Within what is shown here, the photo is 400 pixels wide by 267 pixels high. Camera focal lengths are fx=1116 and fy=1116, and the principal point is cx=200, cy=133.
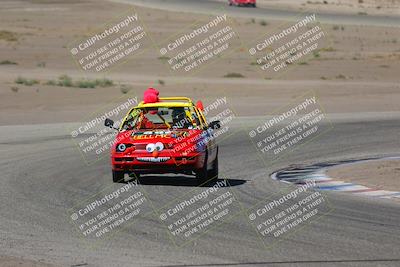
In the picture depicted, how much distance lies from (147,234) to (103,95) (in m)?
29.3

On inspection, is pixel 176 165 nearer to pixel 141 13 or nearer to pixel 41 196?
pixel 41 196

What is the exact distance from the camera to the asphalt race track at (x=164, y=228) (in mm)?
11438

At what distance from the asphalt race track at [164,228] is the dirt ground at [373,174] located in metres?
1.27

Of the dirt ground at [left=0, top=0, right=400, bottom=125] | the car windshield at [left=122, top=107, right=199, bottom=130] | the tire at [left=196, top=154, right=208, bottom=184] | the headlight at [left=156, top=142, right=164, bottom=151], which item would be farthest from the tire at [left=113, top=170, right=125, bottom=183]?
the dirt ground at [left=0, top=0, right=400, bottom=125]

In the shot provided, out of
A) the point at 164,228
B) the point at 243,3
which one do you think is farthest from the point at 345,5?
the point at 164,228

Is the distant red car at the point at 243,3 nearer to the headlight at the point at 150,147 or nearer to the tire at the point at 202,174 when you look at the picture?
the tire at the point at 202,174

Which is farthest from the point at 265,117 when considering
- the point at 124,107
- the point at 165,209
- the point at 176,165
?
the point at 165,209

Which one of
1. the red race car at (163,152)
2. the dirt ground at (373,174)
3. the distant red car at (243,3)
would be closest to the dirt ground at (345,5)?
the distant red car at (243,3)

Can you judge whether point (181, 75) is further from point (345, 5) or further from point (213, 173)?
point (345, 5)

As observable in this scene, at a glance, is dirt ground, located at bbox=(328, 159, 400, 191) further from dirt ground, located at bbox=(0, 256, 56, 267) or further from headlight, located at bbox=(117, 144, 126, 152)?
dirt ground, located at bbox=(0, 256, 56, 267)

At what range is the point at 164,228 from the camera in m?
13.4

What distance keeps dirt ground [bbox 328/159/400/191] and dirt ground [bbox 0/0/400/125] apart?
14.4m

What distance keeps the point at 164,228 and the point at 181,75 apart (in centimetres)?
3760

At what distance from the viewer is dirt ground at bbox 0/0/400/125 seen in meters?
39.4
